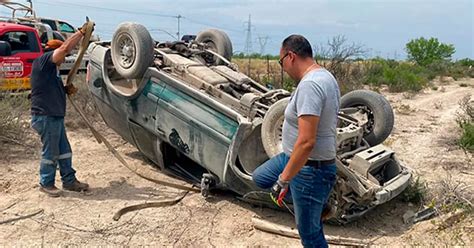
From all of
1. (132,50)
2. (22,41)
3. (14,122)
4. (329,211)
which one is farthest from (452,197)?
(22,41)

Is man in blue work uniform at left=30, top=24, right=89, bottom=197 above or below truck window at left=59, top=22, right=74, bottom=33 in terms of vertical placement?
above

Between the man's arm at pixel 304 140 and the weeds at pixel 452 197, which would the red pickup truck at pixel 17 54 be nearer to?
the weeds at pixel 452 197

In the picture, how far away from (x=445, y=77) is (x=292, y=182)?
18.6 m

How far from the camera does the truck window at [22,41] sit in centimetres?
1036

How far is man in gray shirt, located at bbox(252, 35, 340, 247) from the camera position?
2.97 meters

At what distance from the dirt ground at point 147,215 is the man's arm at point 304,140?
65.4 inches

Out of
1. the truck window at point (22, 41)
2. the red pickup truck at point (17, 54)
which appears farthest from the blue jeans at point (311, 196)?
the truck window at point (22, 41)

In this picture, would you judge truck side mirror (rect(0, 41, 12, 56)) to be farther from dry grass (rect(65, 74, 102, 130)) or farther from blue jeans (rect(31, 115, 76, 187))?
blue jeans (rect(31, 115, 76, 187))

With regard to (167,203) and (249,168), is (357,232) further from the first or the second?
(167,203)

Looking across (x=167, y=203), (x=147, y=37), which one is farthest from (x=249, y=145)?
(x=147, y=37)

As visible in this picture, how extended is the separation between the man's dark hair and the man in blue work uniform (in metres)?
2.69

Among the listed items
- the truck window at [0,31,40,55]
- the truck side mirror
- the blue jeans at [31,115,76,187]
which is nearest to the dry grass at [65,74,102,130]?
the truck side mirror

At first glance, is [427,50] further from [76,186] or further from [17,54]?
[76,186]

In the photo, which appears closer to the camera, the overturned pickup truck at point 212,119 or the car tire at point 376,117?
the overturned pickup truck at point 212,119
